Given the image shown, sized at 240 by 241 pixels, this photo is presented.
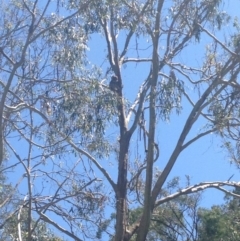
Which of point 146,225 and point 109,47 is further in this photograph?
point 109,47

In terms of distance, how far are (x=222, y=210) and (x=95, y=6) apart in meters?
8.24

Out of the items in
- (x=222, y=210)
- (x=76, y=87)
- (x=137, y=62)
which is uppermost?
(x=222, y=210)

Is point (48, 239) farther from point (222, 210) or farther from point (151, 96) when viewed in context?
point (222, 210)

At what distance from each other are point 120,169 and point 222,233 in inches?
216

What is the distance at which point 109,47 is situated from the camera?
38.8ft

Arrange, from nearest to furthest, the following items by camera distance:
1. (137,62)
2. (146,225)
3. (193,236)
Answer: (146,225)
(137,62)
(193,236)

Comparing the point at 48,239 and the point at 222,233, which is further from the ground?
the point at 222,233

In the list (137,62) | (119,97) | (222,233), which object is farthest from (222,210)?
(119,97)

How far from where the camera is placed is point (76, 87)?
962 cm

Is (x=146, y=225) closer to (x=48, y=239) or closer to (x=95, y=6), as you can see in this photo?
(x=48, y=239)

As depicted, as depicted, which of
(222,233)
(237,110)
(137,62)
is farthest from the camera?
(222,233)

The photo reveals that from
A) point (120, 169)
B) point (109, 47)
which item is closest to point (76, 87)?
point (120, 169)

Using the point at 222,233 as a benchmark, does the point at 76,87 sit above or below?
below

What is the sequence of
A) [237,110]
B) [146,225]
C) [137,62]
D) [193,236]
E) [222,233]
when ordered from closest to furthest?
1. [146,225]
2. [237,110]
3. [137,62]
4. [193,236]
5. [222,233]
